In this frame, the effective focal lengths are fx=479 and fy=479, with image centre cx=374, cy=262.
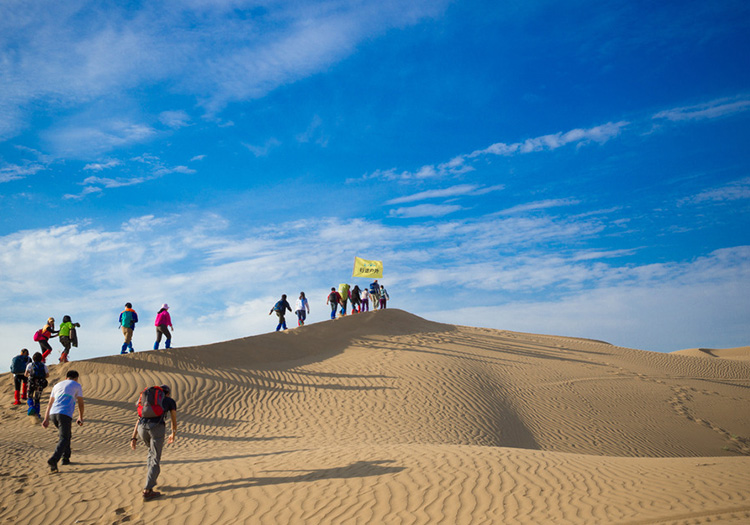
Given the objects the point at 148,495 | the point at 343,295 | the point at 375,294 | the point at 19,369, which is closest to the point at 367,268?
the point at 375,294

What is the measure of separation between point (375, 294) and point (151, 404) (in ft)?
71.3

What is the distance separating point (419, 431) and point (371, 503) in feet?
24.2

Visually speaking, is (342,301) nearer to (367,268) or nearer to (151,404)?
(367,268)

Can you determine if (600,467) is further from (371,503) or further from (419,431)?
(419,431)

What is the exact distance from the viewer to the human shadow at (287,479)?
7523 millimetres

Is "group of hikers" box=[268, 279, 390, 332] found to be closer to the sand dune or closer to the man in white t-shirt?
the man in white t-shirt

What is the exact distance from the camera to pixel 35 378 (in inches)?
502

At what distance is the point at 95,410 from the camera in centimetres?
1428

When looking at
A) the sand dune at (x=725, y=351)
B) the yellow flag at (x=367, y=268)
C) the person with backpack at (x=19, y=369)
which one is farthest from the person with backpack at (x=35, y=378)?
the sand dune at (x=725, y=351)

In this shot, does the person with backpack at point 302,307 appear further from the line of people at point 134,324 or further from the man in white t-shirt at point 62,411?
the man in white t-shirt at point 62,411

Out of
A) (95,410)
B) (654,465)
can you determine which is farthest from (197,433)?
(654,465)

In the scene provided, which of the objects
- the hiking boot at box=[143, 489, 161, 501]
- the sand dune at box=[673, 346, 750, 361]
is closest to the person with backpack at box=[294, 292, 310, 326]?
the hiking boot at box=[143, 489, 161, 501]

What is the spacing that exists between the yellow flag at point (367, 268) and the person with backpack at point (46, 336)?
15.2 meters

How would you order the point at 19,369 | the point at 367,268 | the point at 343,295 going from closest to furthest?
1. the point at 19,369
2. the point at 343,295
3. the point at 367,268
